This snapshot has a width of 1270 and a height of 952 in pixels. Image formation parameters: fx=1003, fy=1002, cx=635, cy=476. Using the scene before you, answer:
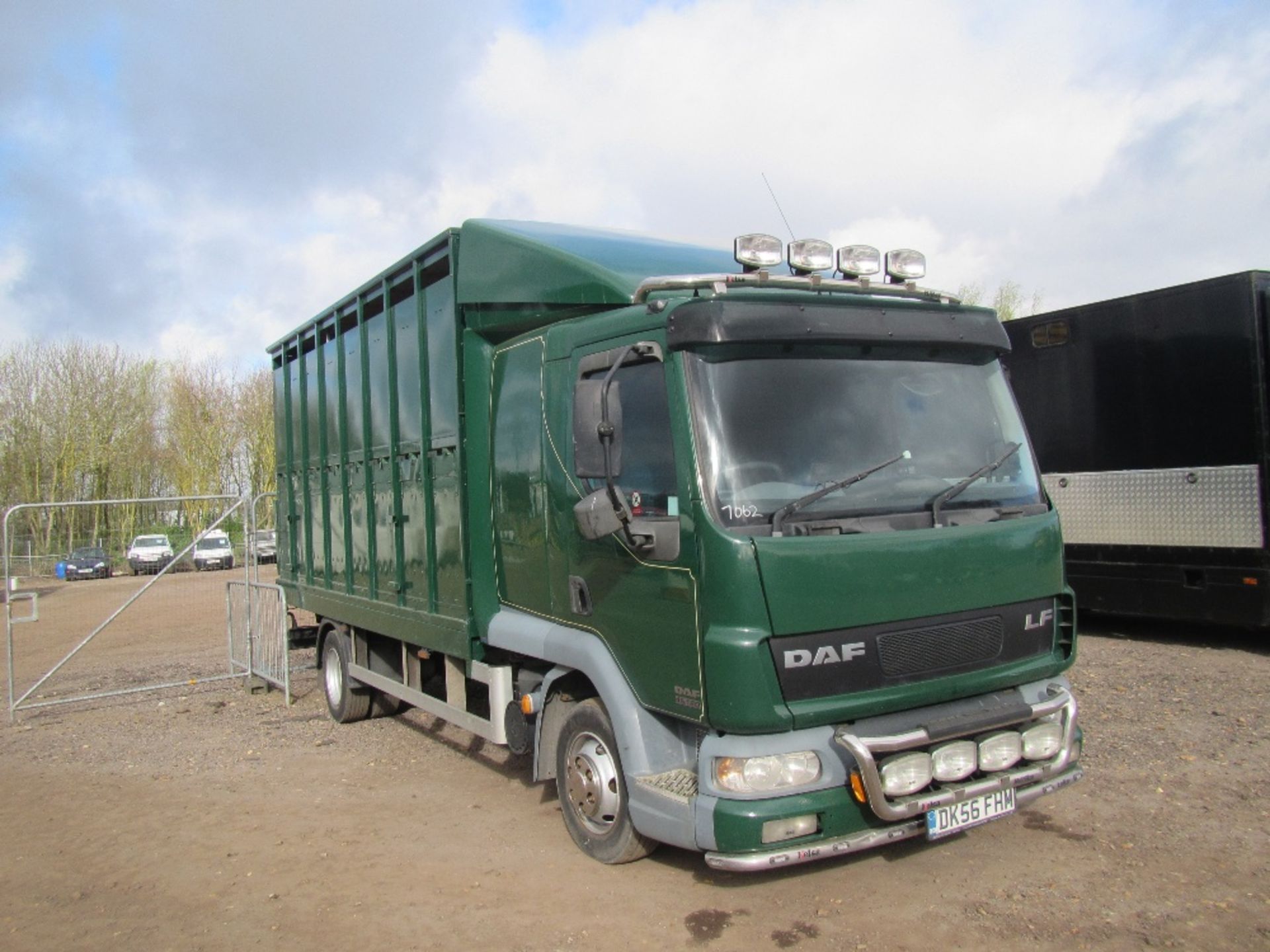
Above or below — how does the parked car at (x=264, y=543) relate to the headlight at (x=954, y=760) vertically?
above

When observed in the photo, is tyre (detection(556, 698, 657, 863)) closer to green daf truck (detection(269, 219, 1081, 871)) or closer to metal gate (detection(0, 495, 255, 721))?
green daf truck (detection(269, 219, 1081, 871))

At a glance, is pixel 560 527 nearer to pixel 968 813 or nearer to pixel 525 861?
pixel 525 861

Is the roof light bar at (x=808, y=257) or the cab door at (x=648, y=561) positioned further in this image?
the roof light bar at (x=808, y=257)

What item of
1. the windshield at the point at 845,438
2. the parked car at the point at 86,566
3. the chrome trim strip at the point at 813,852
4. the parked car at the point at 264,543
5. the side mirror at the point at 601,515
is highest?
the windshield at the point at 845,438

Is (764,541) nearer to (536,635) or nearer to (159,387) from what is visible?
(536,635)

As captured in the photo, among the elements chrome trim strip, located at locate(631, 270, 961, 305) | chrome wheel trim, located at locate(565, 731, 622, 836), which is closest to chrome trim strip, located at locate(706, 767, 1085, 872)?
chrome wheel trim, located at locate(565, 731, 622, 836)

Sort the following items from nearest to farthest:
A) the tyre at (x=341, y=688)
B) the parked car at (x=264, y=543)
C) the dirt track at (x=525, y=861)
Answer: the dirt track at (x=525, y=861)
the tyre at (x=341, y=688)
the parked car at (x=264, y=543)

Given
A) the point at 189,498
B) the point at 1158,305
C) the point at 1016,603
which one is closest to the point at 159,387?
the point at 189,498

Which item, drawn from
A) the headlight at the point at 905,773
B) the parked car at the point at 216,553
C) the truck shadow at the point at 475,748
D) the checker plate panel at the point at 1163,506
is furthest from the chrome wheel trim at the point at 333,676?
the parked car at the point at 216,553

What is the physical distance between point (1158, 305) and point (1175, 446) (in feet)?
4.52

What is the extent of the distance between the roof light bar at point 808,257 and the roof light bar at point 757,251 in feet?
0.20

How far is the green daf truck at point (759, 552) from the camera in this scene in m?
3.96

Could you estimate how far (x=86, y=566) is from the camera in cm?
2169

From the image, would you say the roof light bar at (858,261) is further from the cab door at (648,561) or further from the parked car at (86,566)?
the parked car at (86,566)
